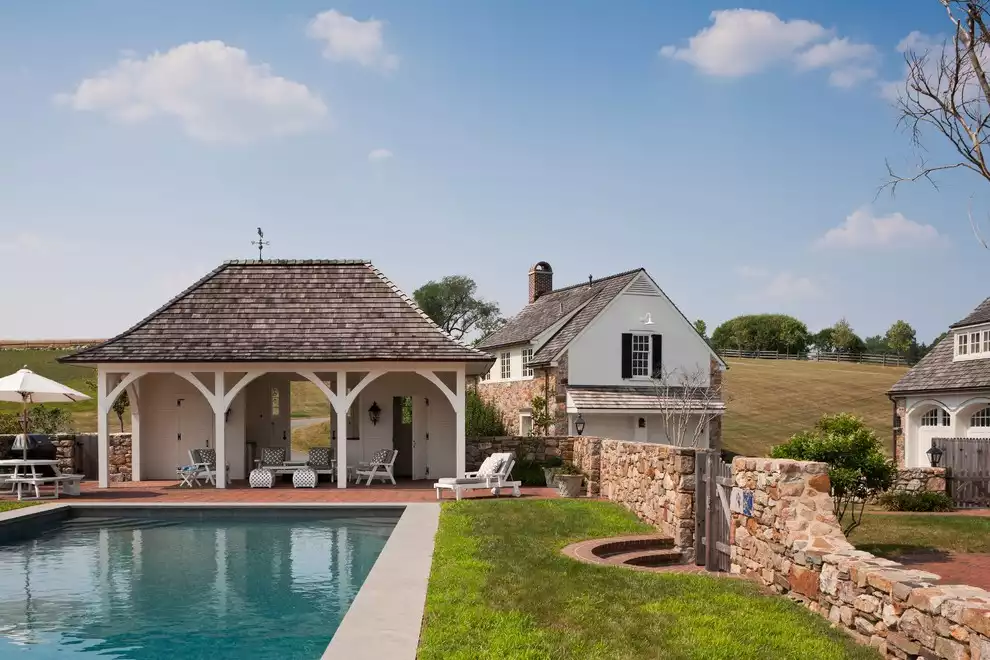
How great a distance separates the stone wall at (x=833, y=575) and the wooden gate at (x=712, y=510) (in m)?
0.28

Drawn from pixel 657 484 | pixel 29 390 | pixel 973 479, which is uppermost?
pixel 29 390

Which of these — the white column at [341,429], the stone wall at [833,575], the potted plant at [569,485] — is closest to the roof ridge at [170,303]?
the white column at [341,429]

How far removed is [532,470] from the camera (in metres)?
19.9

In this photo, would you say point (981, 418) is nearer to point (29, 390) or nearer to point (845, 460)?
point (845, 460)

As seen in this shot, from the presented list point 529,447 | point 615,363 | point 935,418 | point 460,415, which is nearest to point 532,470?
point 529,447

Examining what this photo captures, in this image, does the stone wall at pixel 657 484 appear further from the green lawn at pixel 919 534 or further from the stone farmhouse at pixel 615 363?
the stone farmhouse at pixel 615 363

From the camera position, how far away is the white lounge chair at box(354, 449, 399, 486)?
19.2m

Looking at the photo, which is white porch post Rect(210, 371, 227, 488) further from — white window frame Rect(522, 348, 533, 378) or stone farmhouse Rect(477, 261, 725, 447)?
white window frame Rect(522, 348, 533, 378)

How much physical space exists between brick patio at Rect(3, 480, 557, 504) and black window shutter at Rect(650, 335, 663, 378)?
1057 cm

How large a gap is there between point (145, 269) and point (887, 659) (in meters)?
21.6

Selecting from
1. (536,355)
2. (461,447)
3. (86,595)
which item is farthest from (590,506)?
(536,355)

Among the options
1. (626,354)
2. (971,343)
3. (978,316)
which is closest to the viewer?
(978,316)

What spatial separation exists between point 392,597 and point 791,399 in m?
47.2

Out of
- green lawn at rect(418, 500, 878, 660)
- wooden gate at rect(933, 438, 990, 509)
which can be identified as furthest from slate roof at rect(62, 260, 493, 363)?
wooden gate at rect(933, 438, 990, 509)
